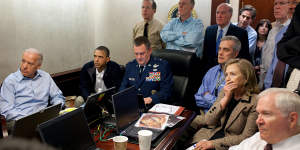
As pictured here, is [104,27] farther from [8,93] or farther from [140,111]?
[140,111]

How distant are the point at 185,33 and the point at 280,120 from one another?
233cm

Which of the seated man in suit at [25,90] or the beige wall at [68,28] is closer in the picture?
the seated man in suit at [25,90]

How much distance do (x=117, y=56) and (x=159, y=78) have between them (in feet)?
7.60

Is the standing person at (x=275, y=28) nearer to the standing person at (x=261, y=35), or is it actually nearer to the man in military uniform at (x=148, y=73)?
the standing person at (x=261, y=35)

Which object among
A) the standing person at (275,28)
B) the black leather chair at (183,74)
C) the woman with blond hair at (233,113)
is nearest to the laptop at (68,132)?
the woman with blond hair at (233,113)

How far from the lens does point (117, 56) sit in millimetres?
5000

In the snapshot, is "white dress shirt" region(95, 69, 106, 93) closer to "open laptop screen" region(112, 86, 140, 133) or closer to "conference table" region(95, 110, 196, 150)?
"open laptop screen" region(112, 86, 140, 133)

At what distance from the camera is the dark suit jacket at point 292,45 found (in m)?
1.42

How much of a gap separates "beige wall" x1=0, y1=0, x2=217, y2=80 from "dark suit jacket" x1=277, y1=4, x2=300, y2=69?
2796 mm

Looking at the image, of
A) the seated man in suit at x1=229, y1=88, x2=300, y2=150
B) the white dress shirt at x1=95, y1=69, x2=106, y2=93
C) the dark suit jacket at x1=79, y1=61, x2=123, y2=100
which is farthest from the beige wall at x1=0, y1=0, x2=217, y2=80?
the seated man in suit at x1=229, y1=88, x2=300, y2=150

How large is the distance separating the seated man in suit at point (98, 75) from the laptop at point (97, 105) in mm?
1185

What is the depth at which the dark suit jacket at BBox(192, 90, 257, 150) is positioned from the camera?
1904 mm

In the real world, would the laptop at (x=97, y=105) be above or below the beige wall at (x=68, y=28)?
below

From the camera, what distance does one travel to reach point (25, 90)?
2525 mm
